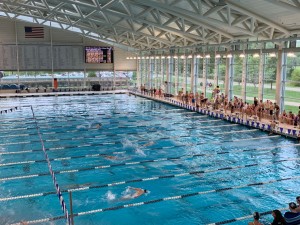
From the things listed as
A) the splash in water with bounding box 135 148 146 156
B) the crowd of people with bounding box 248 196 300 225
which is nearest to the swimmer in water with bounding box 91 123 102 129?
the splash in water with bounding box 135 148 146 156

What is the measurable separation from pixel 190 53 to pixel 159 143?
15.0m

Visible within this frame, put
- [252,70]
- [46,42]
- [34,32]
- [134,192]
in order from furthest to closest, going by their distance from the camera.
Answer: [46,42]
[34,32]
[252,70]
[134,192]

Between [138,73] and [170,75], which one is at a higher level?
[138,73]

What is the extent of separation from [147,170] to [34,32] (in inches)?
1074

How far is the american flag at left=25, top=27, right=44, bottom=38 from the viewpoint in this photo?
3288 centimetres

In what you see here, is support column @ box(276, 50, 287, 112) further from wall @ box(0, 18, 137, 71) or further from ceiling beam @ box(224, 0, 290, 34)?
wall @ box(0, 18, 137, 71)

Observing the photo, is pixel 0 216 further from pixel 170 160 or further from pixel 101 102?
pixel 101 102

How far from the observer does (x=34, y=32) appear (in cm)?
3309

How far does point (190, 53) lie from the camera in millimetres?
27078

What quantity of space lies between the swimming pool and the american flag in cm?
1729

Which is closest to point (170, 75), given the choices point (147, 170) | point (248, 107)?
point (248, 107)

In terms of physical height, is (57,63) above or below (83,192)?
above

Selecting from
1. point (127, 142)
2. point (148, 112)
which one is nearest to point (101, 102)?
point (148, 112)

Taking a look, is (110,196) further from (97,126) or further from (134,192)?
(97,126)
